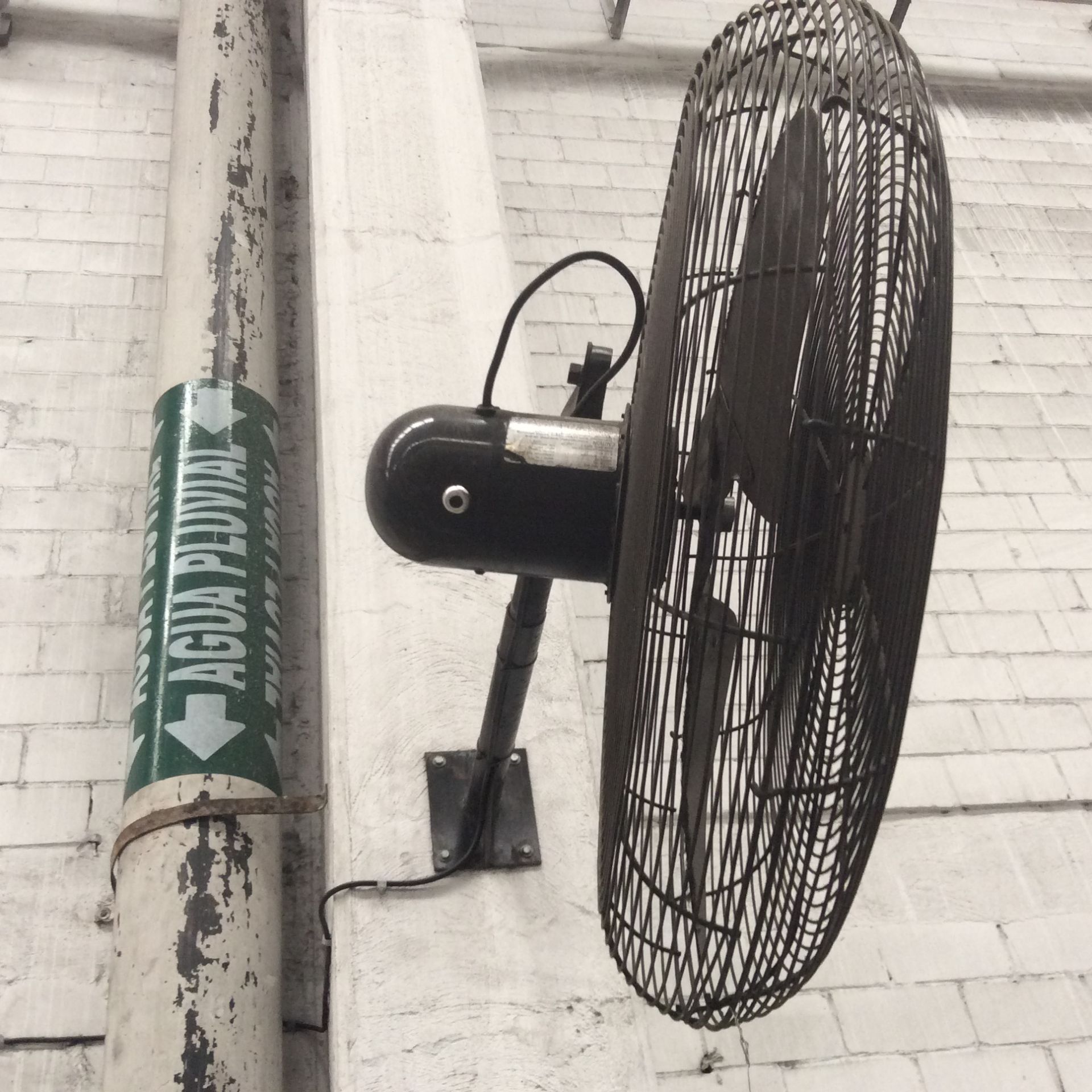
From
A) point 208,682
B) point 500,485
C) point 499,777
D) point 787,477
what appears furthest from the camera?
point 208,682

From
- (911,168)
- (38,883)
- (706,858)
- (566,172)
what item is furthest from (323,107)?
(706,858)

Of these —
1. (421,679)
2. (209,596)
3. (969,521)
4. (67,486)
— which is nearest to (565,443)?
(421,679)

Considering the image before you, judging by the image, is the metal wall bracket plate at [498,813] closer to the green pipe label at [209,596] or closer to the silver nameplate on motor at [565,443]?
the green pipe label at [209,596]

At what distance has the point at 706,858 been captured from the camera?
696mm

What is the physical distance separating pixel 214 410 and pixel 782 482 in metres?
1.21

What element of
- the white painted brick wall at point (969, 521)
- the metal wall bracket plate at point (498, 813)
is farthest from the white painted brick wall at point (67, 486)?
the white painted brick wall at point (969, 521)

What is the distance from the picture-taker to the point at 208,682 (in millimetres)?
1336

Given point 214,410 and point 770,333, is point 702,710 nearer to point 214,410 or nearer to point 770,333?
point 770,333

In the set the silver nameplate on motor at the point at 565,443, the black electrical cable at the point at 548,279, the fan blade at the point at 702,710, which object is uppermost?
the black electrical cable at the point at 548,279

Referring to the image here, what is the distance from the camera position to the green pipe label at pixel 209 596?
1300 mm

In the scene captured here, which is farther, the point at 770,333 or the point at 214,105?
the point at 214,105

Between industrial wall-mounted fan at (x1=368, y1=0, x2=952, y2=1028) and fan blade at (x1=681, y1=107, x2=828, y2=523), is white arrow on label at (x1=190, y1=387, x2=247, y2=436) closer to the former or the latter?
industrial wall-mounted fan at (x1=368, y1=0, x2=952, y2=1028)

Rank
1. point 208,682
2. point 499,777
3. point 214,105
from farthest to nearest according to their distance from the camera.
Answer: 1. point 214,105
2. point 208,682
3. point 499,777

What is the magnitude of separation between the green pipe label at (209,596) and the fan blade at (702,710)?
0.77 meters
